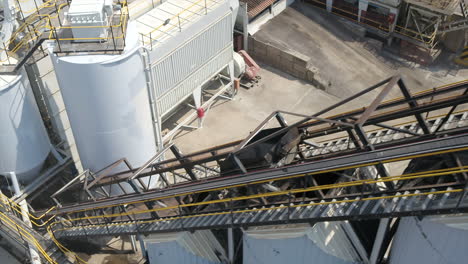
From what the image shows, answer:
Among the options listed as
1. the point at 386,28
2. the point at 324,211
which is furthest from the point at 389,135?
the point at 386,28

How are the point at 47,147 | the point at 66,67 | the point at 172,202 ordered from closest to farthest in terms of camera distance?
the point at 66,67, the point at 172,202, the point at 47,147

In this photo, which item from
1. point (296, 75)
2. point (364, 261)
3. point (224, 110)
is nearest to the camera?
point (364, 261)

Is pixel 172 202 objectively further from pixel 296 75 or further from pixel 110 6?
pixel 296 75

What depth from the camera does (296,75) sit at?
106 feet

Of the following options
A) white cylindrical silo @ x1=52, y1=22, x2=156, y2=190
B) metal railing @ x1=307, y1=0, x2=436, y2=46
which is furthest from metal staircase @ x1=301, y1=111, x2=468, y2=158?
metal railing @ x1=307, y1=0, x2=436, y2=46

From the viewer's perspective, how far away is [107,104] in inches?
758

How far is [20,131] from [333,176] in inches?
494

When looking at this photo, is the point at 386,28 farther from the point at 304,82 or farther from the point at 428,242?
the point at 428,242

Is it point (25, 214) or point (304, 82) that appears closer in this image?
point (25, 214)

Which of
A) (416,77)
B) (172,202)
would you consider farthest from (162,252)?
(416,77)

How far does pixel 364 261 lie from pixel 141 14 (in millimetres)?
15745

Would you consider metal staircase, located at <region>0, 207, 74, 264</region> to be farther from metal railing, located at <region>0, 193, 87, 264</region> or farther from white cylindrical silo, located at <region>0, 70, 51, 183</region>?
white cylindrical silo, located at <region>0, 70, 51, 183</region>

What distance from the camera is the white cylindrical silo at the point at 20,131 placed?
64.8 ft

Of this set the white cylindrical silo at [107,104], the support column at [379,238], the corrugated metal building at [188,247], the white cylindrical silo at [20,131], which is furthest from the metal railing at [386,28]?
the white cylindrical silo at [20,131]
